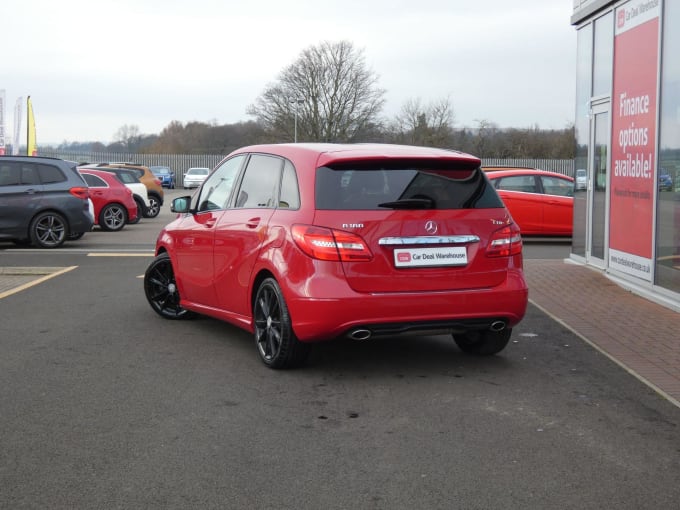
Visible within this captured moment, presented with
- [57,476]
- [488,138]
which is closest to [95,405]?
[57,476]

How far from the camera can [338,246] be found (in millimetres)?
6109

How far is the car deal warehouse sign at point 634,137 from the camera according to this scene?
10484mm

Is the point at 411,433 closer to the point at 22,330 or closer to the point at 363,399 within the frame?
the point at 363,399

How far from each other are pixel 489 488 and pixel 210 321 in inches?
202

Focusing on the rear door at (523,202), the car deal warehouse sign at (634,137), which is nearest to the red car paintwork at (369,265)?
the car deal warehouse sign at (634,137)

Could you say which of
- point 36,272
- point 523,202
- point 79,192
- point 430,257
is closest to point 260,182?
point 430,257

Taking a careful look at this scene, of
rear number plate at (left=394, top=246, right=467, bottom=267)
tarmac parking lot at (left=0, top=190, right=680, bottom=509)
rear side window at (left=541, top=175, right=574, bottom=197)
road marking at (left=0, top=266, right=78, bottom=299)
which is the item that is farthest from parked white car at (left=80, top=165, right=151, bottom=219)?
rear number plate at (left=394, top=246, right=467, bottom=267)

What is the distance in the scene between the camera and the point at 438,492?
414 cm

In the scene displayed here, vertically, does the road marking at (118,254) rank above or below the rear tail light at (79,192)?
below

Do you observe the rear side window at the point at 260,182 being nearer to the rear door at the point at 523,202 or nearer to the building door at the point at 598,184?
the building door at the point at 598,184

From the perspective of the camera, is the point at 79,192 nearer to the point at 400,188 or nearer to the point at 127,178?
the point at 127,178

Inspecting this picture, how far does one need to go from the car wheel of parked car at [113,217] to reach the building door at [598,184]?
12.7 metres

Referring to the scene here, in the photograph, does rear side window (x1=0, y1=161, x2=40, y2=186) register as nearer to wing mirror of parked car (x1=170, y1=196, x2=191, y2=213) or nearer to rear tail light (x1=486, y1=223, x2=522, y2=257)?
wing mirror of parked car (x1=170, y1=196, x2=191, y2=213)

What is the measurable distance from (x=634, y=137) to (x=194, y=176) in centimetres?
5646
